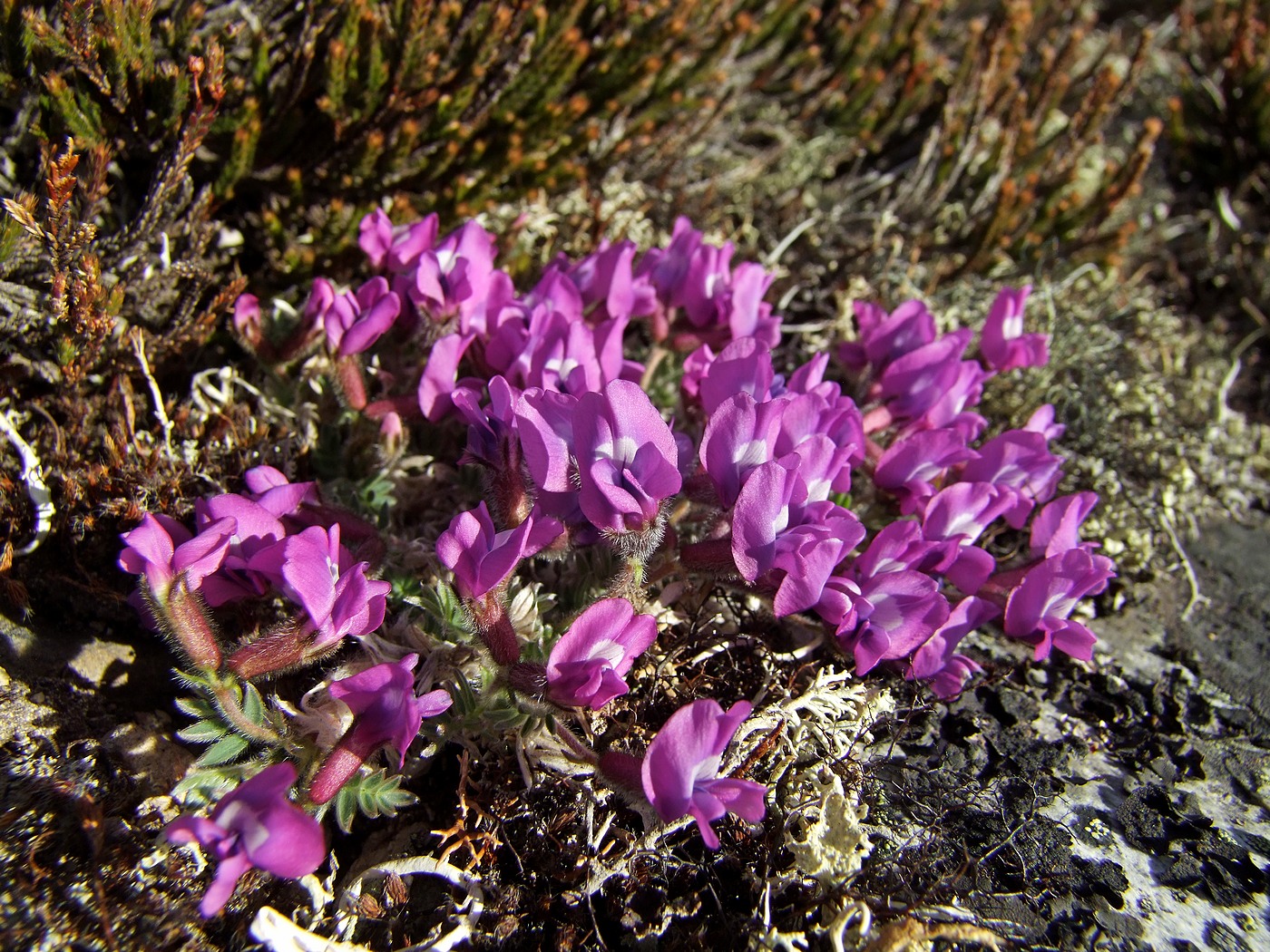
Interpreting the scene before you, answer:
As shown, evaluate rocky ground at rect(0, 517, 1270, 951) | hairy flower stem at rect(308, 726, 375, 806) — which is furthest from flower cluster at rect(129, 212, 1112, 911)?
rocky ground at rect(0, 517, 1270, 951)

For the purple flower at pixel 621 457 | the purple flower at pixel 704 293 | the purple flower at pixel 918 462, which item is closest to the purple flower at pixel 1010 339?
the purple flower at pixel 918 462

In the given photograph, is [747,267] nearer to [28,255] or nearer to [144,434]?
[144,434]

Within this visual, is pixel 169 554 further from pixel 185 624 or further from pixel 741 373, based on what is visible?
pixel 741 373

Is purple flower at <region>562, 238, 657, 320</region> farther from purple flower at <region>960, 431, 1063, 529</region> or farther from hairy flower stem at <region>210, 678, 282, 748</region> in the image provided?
hairy flower stem at <region>210, 678, 282, 748</region>

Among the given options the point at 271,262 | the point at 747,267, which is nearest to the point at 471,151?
the point at 271,262

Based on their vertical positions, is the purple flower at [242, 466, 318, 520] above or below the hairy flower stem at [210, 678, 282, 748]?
above
